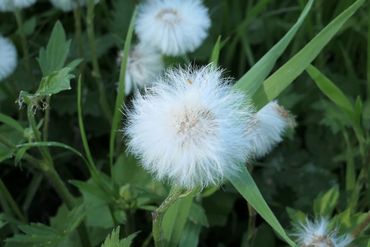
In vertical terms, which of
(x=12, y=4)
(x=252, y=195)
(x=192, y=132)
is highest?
(x=12, y=4)

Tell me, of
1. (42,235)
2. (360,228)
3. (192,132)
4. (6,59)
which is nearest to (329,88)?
(360,228)

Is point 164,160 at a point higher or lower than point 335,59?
higher

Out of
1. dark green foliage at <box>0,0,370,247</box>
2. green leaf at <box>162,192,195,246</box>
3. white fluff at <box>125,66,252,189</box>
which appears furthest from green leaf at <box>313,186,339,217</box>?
white fluff at <box>125,66,252,189</box>

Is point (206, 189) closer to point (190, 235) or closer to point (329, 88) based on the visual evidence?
point (190, 235)

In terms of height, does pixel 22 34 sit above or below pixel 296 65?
above

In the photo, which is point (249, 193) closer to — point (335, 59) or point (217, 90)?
point (217, 90)

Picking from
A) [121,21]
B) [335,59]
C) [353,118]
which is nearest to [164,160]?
[353,118]
